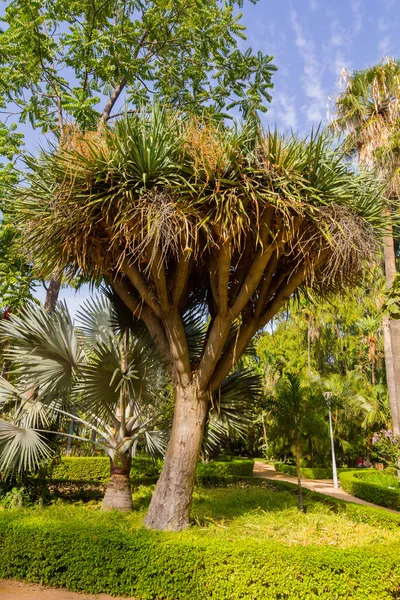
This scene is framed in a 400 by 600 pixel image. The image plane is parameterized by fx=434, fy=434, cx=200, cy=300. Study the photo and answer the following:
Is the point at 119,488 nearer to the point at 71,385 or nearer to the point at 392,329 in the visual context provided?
the point at 71,385

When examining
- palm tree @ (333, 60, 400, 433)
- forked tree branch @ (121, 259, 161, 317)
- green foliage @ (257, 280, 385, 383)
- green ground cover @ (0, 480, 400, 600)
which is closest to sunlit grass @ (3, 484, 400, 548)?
green ground cover @ (0, 480, 400, 600)

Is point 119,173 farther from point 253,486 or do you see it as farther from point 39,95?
point 253,486

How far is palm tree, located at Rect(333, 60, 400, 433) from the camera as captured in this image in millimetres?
12422

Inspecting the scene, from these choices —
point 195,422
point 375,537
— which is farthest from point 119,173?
point 375,537

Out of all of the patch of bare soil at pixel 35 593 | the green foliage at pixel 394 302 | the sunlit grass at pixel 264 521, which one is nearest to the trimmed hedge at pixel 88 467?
the sunlit grass at pixel 264 521

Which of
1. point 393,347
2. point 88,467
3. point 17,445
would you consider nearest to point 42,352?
point 17,445

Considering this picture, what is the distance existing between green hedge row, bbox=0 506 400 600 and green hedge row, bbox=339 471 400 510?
28.0 ft

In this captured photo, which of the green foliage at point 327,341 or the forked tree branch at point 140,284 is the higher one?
the green foliage at point 327,341

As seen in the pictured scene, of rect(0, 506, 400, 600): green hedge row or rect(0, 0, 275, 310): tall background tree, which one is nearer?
rect(0, 506, 400, 600): green hedge row

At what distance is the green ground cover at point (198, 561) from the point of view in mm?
4590

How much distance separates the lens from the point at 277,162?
18.7 ft

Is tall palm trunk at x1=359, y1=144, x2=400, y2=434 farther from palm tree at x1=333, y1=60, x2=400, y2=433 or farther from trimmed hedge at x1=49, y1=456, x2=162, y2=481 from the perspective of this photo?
trimmed hedge at x1=49, y1=456, x2=162, y2=481

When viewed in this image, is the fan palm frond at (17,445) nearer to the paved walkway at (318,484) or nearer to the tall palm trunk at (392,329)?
the paved walkway at (318,484)

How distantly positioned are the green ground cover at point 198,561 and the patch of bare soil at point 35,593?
9cm
